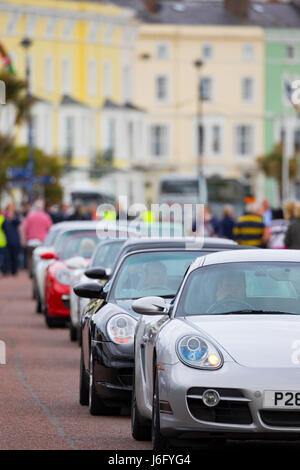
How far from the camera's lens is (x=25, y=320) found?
25344 millimetres

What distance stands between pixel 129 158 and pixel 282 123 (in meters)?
16.8

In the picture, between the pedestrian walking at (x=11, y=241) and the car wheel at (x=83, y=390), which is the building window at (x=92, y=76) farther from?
the car wheel at (x=83, y=390)

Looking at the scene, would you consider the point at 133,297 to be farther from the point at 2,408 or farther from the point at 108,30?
the point at 108,30

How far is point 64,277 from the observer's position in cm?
2292

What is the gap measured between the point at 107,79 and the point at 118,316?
96.5 meters

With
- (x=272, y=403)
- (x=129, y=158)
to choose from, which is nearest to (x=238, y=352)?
(x=272, y=403)

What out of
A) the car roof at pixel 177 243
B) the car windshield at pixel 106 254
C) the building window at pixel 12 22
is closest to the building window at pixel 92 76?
the building window at pixel 12 22

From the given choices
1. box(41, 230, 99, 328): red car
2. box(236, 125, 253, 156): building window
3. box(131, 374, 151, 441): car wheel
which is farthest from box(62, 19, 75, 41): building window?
box(131, 374, 151, 441): car wheel

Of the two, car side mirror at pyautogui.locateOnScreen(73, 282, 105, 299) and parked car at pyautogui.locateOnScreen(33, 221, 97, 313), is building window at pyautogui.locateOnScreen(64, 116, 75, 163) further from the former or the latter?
car side mirror at pyautogui.locateOnScreen(73, 282, 105, 299)

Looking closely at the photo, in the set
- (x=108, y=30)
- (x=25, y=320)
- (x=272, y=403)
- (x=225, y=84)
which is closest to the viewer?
(x=272, y=403)

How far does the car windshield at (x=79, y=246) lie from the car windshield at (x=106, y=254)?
3.86 meters

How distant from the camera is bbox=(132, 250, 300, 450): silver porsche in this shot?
9812mm

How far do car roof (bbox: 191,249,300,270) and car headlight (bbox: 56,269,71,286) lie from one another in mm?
11454

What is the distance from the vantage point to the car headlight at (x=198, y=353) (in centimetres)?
995
